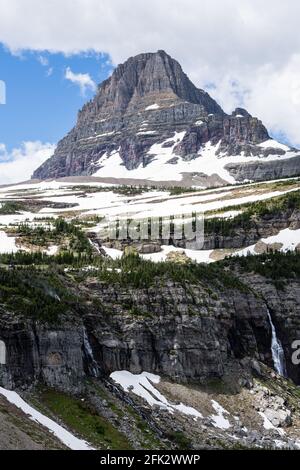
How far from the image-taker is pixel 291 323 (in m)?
121

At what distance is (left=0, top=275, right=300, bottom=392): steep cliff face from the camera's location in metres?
78.2

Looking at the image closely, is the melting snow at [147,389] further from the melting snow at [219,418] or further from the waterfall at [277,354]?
the waterfall at [277,354]

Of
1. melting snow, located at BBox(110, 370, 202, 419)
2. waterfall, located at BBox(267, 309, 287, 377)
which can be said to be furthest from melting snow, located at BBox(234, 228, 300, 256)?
melting snow, located at BBox(110, 370, 202, 419)

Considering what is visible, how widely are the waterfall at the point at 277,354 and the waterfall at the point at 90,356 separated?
38993mm

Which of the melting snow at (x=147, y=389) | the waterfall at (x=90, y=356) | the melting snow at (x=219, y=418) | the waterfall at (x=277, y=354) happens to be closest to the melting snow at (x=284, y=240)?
the waterfall at (x=277, y=354)

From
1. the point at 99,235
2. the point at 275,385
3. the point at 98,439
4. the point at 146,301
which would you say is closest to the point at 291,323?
the point at 275,385

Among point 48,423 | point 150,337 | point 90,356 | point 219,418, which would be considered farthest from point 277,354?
point 48,423

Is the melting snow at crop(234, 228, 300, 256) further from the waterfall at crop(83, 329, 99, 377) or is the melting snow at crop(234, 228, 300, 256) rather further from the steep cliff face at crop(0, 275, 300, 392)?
the waterfall at crop(83, 329, 99, 377)

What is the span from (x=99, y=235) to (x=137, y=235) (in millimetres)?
12451

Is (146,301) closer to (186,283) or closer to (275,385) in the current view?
(186,283)

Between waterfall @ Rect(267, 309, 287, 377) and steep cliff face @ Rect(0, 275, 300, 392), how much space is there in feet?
3.34

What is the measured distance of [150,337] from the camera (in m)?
95.6

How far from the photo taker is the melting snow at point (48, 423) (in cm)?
6287
